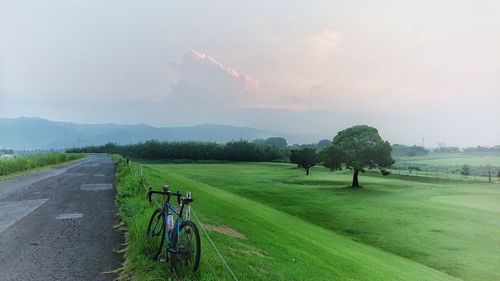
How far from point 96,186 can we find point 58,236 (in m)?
14.9

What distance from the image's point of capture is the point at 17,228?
14312 mm

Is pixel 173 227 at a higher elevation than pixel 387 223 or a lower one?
higher

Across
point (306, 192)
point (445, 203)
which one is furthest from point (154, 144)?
point (445, 203)

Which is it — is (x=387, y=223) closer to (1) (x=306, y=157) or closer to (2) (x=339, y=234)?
(2) (x=339, y=234)

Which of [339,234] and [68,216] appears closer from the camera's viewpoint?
[68,216]

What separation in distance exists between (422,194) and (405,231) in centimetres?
2595

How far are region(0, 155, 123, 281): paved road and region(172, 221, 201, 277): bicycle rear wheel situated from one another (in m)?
2.16

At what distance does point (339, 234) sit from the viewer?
29.0 meters

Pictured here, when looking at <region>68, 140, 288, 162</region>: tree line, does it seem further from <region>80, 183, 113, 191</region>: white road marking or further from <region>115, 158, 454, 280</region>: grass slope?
<region>115, 158, 454, 280</region>: grass slope

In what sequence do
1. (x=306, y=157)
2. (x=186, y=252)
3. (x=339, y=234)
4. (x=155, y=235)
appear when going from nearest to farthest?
(x=186, y=252)
(x=155, y=235)
(x=339, y=234)
(x=306, y=157)

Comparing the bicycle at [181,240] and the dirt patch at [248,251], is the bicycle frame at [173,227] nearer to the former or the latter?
the bicycle at [181,240]

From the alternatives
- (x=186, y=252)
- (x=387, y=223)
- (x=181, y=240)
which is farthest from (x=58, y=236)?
(x=387, y=223)

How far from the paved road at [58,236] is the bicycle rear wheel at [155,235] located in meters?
0.98

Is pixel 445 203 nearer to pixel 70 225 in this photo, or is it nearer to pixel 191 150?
pixel 70 225
